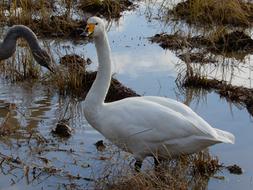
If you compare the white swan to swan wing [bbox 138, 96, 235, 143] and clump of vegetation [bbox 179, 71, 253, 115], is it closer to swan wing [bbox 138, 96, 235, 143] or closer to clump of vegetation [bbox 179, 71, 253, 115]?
swan wing [bbox 138, 96, 235, 143]

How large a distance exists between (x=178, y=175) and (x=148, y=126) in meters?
0.50

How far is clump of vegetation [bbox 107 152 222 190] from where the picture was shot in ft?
17.7

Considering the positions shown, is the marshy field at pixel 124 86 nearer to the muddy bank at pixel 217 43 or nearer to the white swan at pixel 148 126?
the muddy bank at pixel 217 43

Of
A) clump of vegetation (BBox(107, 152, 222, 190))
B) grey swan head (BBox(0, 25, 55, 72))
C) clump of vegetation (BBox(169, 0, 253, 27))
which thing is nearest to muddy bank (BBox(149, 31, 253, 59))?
clump of vegetation (BBox(169, 0, 253, 27))

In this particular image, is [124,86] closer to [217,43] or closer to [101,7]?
[217,43]

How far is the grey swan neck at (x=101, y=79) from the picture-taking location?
6262mm

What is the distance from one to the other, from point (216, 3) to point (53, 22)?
126 inches

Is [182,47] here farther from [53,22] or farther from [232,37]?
[53,22]

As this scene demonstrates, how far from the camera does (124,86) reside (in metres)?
8.81

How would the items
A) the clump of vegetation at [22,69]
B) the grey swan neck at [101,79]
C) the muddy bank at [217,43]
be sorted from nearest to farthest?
the grey swan neck at [101,79] < the clump of vegetation at [22,69] < the muddy bank at [217,43]

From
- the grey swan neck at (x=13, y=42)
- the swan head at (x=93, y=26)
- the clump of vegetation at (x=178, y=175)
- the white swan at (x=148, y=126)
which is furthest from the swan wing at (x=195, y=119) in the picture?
the grey swan neck at (x=13, y=42)

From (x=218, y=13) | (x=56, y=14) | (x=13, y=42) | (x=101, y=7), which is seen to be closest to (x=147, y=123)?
(x=13, y=42)

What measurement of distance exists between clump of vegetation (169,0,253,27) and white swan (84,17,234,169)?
6751 millimetres

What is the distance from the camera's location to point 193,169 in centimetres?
648
